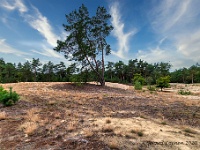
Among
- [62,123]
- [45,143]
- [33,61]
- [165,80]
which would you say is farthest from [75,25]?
[33,61]

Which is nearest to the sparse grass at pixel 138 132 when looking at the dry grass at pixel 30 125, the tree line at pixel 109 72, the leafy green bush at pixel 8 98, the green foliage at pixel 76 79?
the dry grass at pixel 30 125

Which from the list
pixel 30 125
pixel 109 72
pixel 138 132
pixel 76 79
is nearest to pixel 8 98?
pixel 30 125

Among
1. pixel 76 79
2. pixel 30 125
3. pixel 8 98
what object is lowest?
pixel 30 125

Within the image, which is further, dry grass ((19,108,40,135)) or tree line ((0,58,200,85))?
tree line ((0,58,200,85))

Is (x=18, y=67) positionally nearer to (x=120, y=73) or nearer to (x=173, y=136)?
(x=120, y=73)

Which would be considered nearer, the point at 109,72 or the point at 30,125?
the point at 30,125

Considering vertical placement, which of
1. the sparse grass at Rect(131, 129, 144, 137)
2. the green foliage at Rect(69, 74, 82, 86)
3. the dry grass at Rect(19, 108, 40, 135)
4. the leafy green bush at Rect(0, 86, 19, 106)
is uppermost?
the green foliage at Rect(69, 74, 82, 86)

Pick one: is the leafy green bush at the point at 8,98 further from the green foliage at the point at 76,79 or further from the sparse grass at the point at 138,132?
the green foliage at the point at 76,79

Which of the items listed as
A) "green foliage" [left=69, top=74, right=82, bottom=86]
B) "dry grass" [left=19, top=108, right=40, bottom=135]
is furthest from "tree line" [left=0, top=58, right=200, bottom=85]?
"dry grass" [left=19, top=108, right=40, bottom=135]

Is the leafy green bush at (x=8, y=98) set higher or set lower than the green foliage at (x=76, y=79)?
lower

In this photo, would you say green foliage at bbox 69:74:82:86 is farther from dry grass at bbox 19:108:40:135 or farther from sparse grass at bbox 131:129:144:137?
sparse grass at bbox 131:129:144:137

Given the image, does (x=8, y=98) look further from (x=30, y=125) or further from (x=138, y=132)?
(x=138, y=132)

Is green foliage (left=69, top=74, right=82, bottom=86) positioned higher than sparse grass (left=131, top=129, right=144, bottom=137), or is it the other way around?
green foliage (left=69, top=74, right=82, bottom=86)

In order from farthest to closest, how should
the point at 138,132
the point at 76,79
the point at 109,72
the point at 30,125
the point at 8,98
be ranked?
1. the point at 109,72
2. the point at 76,79
3. the point at 8,98
4. the point at 30,125
5. the point at 138,132
